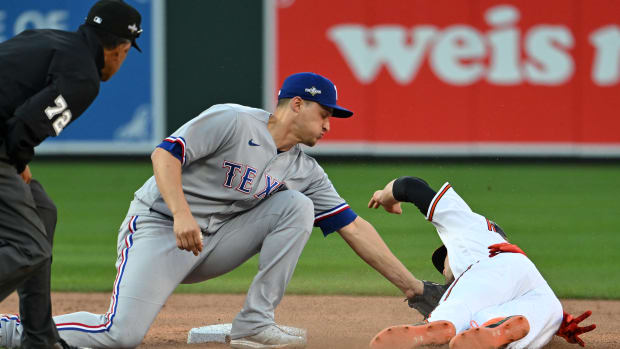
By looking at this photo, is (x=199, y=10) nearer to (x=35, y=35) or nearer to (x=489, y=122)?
(x=489, y=122)

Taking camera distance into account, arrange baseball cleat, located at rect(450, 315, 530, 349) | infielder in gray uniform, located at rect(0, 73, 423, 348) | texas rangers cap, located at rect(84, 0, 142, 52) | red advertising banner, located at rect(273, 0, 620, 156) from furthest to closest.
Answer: red advertising banner, located at rect(273, 0, 620, 156)
infielder in gray uniform, located at rect(0, 73, 423, 348)
baseball cleat, located at rect(450, 315, 530, 349)
texas rangers cap, located at rect(84, 0, 142, 52)

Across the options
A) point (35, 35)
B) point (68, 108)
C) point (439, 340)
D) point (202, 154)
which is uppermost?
point (35, 35)

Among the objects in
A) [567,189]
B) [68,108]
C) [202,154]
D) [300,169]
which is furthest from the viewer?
[567,189]

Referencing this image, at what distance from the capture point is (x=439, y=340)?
368 centimetres

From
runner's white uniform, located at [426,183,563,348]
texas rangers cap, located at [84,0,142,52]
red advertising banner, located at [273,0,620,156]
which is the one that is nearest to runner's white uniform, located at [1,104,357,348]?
texas rangers cap, located at [84,0,142,52]

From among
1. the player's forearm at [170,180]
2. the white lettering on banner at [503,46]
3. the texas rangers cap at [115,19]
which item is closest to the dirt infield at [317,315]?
the player's forearm at [170,180]

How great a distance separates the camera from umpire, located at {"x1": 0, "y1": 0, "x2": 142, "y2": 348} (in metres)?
3.29

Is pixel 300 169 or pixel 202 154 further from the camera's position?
pixel 300 169

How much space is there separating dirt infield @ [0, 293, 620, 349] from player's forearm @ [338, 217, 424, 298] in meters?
0.31

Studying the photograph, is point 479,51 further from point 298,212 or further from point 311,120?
point 298,212

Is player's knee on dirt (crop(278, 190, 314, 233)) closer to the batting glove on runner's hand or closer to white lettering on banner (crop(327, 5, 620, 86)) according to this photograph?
the batting glove on runner's hand

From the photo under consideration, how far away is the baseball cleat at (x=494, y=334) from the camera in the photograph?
3.59 m

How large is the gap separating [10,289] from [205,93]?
1189cm

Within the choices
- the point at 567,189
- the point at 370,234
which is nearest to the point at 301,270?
the point at 370,234
